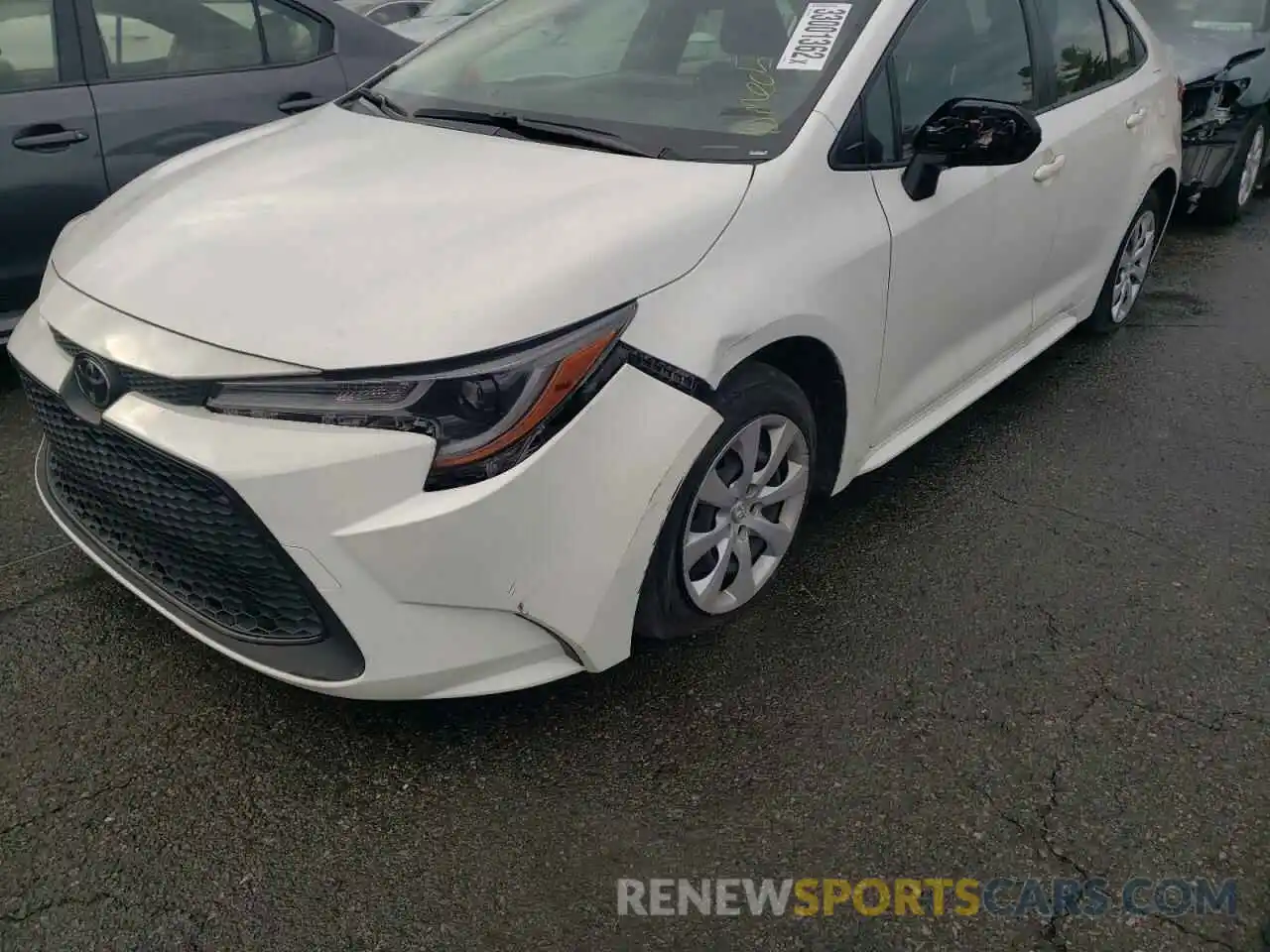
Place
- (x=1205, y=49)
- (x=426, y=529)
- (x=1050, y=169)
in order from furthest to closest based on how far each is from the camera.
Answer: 1. (x=1205, y=49)
2. (x=1050, y=169)
3. (x=426, y=529)

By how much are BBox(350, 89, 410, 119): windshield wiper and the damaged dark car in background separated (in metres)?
4.56

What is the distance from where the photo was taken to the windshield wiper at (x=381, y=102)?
306cm

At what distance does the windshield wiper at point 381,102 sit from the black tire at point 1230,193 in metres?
5.16

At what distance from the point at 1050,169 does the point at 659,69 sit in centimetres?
134

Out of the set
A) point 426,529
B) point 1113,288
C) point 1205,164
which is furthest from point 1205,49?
point 426,529

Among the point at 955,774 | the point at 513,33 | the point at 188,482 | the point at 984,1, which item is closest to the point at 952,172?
the point at 984,1

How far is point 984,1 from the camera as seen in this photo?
10.8 ft

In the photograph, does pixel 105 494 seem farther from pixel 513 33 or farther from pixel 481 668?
pixel 513 33

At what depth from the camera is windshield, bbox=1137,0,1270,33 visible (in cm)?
647

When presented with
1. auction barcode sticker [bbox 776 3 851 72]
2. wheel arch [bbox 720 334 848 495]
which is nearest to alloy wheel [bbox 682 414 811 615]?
wheel arch [bbox 720 334 848 495]

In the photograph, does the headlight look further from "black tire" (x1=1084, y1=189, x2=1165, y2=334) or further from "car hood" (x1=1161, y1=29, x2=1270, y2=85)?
"car hood" (x1=1161, y1=29, x2=1270, y2=85)

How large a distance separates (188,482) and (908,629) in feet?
5.84

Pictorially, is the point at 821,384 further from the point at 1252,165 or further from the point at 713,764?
the point at 1252,165

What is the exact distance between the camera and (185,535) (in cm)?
211
